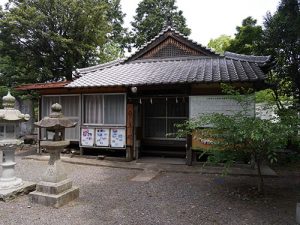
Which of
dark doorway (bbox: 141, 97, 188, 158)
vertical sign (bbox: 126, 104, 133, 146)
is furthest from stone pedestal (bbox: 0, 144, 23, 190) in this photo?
dark doorway (bbox: 141, 97, 188, 158)

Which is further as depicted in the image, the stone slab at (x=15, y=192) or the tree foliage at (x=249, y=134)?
the stone slab at (x=15, y=192)

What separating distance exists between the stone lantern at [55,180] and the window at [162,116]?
5.99 metres

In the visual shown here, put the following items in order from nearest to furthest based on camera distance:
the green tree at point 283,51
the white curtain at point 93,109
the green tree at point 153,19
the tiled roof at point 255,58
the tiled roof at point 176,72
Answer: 1. the tiled roof at point 176,72
2. the tiled roof at point 255,58
3. the white curtain at point 93,109
4. the green tree at point 283,51
5. the green tree at point 153,19

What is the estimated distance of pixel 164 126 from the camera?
11398 millimetres

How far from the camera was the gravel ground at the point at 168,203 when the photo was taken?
179 inches

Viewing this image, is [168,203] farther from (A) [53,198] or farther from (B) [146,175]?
(B) [146,175]

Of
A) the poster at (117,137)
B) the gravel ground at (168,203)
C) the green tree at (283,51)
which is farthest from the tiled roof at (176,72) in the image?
the gravel ground at (168,203)

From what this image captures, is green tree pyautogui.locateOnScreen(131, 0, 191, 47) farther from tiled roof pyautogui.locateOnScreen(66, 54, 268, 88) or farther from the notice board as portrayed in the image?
the notice board

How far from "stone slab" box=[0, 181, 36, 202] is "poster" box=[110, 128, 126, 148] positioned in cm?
392

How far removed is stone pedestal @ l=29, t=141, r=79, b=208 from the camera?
17.0 ft

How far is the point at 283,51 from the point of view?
11445 mm

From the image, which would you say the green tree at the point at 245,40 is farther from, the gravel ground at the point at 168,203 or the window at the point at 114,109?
the gravel ground at the point at 168,203

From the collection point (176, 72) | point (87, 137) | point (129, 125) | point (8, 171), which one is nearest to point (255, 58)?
point (176, 72)

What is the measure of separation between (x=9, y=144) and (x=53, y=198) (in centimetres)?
183
